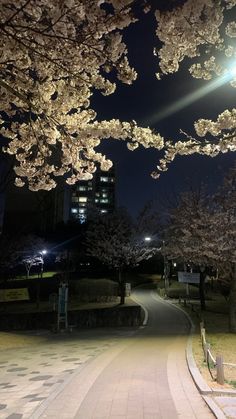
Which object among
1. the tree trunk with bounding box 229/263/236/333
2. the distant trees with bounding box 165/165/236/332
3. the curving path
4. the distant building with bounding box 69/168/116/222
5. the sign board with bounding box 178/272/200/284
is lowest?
the curving path

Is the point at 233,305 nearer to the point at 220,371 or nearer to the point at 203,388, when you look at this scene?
the point at 220,371

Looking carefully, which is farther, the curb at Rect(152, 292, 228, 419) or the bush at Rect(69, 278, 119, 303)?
the bush at Rect(69, 278, 119, 303)

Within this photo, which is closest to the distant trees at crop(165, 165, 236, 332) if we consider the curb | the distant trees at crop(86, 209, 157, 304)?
the curb

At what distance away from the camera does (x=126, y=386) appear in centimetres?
914

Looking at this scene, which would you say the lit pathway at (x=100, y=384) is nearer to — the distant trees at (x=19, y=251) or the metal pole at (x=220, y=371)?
the metal pole at (x=220, y=371)

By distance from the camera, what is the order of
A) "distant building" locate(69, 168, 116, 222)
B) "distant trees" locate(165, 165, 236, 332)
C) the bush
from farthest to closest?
"distant building" locate(69, 168, 116, 222) → the bush → "distant trees" locate(165, 165, 236, 332)

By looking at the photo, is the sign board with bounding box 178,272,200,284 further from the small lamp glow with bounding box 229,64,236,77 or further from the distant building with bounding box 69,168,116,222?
the distant building with bounding box 69,168,116,222

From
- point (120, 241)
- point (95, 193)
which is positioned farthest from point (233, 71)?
point (95, 193)

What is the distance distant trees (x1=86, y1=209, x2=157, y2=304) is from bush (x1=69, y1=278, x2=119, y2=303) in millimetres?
2643

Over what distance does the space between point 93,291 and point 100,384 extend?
32952mm

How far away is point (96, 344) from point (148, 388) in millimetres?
10205

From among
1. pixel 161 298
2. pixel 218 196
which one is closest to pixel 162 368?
pixel 218 196

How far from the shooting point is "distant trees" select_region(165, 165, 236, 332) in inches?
764

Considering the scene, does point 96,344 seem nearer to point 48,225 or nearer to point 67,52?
point 67,52
